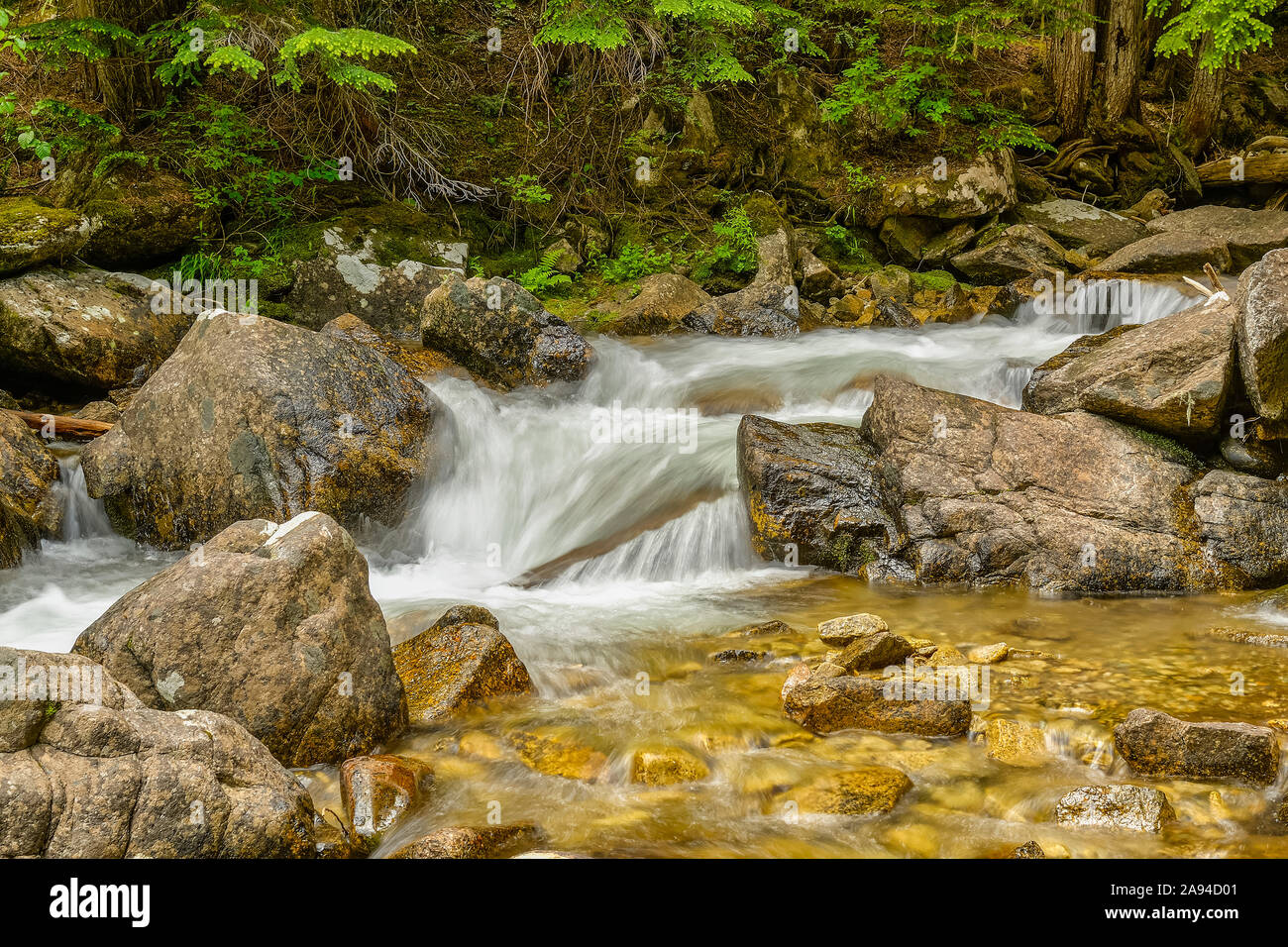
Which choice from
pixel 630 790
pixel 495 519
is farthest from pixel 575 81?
pixel 630 790

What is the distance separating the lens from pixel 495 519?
808 centimetres

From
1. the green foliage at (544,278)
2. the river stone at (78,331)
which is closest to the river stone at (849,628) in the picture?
the river stone at (78,331)

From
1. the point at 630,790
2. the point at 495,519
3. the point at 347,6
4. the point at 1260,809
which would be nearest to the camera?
the point at 1260,809

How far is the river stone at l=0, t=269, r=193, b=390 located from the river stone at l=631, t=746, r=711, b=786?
783 cm

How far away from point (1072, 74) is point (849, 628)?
13.3 m

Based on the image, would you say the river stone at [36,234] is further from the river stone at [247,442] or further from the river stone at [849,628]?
the river stone at [849,628]

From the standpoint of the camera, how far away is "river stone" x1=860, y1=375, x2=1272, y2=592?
6.39m

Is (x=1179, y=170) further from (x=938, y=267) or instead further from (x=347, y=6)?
(x=347, y=6)

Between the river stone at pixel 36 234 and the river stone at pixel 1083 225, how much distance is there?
1239 cm

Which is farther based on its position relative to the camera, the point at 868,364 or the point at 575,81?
Answer: the point at 575,81

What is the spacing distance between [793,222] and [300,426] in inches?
365

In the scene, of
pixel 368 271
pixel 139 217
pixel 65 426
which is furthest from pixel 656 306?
pixel 65 426

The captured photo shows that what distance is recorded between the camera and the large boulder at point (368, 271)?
36.1 ft
